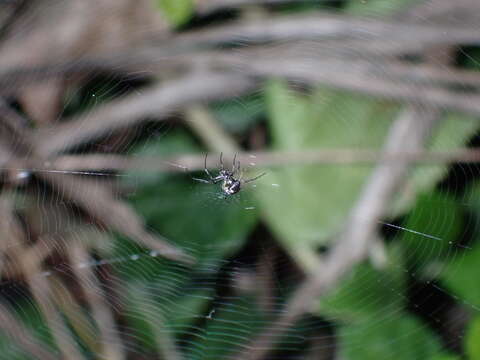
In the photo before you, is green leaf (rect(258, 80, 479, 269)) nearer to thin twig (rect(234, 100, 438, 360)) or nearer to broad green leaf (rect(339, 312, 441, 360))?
thin twig (rect(234, 100, 438, 360))

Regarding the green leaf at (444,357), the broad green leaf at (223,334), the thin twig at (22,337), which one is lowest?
the green leaf at (444,357)

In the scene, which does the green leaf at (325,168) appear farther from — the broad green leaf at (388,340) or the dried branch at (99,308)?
the dried branch at (99,308)

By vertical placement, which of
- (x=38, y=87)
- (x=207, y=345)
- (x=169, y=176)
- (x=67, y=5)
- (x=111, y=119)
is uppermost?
(x=67, y=5)

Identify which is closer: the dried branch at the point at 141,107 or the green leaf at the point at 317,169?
the green leaf at the point at 317,169

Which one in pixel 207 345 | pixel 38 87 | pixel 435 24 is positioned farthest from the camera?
pixel 38 87

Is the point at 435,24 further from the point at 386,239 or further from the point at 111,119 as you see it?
the point at 111,119

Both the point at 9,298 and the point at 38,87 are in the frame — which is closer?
the point at 9,298

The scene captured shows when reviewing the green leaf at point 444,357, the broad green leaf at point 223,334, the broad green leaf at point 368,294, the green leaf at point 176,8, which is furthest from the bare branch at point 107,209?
the green leaf at point 444,357

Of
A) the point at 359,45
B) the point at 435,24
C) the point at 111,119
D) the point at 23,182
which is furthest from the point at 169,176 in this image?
the point at 435,24

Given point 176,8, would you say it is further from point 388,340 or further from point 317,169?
point 388,340

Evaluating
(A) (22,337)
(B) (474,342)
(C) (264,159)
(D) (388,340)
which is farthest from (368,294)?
(A) (22,337)
